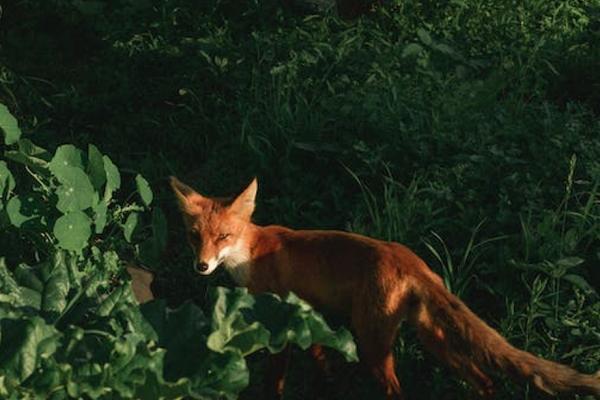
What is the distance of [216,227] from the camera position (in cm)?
551

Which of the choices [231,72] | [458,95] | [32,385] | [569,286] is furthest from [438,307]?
[231,72]

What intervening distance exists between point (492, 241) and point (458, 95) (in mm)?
1435

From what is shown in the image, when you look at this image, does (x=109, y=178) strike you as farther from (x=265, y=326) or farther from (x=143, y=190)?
(x=265, y=326)

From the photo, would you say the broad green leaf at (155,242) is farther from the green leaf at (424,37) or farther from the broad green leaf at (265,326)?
the green leaf at (424,37)

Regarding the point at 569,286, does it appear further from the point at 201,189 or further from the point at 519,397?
the point at 201,189

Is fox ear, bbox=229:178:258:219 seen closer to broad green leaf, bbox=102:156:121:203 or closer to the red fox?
the red fox

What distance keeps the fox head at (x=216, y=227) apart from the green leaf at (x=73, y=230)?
0.55m

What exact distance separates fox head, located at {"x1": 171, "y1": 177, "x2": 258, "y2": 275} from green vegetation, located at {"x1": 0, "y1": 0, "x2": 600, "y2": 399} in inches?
12.9

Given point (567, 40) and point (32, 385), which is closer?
point (32, 385)

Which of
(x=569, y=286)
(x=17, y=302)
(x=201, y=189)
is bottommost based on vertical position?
(x=201, y=189)

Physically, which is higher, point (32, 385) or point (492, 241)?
point (32, 385)

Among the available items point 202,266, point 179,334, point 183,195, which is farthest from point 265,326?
point 183,195

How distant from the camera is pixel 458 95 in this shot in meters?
7.12

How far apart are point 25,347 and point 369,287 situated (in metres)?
1.78
